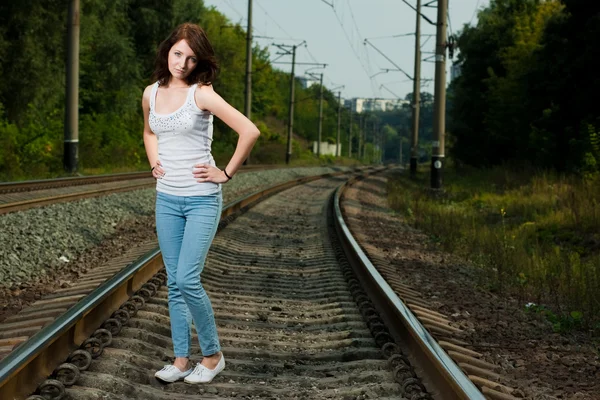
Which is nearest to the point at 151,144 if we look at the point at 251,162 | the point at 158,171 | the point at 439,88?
the point at 158,171

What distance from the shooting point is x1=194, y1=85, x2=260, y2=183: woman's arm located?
428 cm

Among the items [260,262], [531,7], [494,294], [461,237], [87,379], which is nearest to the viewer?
[87,379]

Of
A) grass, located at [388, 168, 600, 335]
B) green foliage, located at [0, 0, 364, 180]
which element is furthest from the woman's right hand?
green foliage, located at [0, 0, 364, 180]

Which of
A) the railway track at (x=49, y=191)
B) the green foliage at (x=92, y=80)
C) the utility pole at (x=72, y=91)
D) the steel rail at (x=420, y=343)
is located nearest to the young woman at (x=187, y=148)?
the steel rail at (x=420, y=343)

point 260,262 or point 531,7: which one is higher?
point 531,7

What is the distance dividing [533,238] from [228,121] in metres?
10.2

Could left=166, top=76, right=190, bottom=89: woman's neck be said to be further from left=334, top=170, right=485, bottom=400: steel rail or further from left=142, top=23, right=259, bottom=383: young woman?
left=334, top=170, right=485, bottom=400: steel rail

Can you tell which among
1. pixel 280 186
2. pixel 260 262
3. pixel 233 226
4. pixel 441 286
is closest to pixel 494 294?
pixel 441 286

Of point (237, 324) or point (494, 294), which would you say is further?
point (494, 294)

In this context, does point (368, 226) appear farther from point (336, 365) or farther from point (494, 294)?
point (336, 365)

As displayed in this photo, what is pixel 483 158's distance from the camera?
4603 cm

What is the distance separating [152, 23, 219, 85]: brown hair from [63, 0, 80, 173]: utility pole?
2119 centimetres

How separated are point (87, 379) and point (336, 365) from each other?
59.4 inches

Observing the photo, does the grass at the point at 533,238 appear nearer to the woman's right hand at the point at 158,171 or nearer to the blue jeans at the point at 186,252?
the blue jeans at the point at 186,252
